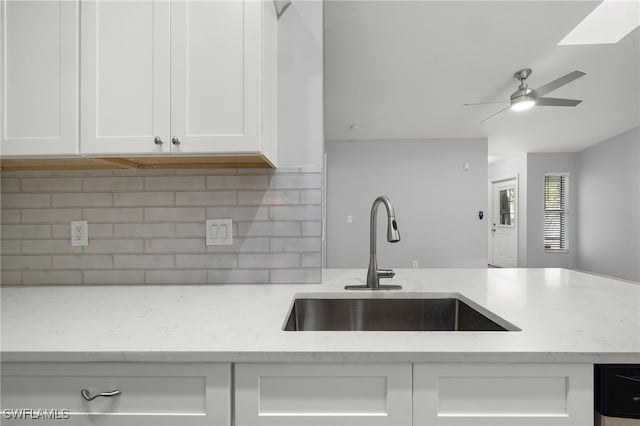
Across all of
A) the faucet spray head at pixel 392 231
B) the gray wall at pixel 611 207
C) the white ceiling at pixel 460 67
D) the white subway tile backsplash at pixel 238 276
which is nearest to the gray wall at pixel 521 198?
the gray wall at pixel 611 207

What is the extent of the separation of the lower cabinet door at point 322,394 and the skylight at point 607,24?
3.59 meters

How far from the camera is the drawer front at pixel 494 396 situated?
0.70m

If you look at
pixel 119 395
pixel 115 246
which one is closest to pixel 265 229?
A: pixel 115 246

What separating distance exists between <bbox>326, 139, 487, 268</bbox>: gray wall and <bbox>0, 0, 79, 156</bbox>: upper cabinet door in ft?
14.3

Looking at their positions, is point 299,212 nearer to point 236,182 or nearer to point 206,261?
point 236,182

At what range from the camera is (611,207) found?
552cm

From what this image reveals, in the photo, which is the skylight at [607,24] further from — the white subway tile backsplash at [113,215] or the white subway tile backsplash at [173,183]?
the white subway tile backsplash at [113,215]

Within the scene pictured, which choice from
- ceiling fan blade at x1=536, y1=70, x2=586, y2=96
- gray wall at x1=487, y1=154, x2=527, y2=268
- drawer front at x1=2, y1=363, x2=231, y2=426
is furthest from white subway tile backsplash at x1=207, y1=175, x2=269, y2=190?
gray wall at x1=487, y1=154, x2=527, y2=268

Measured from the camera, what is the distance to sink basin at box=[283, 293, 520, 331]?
120 centimetres

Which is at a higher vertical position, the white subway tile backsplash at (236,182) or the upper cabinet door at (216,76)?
the upper cabinet door at (216,76)

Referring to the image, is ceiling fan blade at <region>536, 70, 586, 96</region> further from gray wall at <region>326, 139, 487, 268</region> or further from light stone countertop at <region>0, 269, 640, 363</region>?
gray wall at <region>326, 139, 487, 268</region>

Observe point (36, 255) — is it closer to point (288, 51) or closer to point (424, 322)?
point (288, 51)

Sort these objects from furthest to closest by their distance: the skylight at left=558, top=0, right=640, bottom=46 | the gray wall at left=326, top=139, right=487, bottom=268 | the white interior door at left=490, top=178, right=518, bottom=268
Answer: the white interior door at left=490, top=178, right=518, bottom=268 < the gray wall at left=326, top=139, right=487, bottom=268 < the skylight at left=558, top=0, right=640, bottom=46

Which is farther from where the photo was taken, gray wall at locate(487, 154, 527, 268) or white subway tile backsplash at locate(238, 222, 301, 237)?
gray wall at locate(487, 154, 527, 268)
